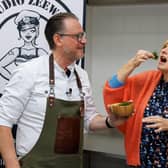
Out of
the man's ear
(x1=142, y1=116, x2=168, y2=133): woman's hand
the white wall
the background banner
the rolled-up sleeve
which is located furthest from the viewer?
the white wall

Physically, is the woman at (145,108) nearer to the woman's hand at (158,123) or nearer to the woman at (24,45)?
the woman's hand at (158,123)

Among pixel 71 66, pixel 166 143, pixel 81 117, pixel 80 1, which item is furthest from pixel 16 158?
pixel 80 1

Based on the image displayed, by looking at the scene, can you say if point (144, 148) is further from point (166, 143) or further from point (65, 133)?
point (65, 133)

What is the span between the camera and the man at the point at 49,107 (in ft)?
5.97

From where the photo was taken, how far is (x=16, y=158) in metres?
1.80

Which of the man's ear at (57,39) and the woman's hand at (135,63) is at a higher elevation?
the man's ear at (57,39)

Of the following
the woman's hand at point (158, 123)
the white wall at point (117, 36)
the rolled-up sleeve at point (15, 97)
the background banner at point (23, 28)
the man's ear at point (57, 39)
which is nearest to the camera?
the woman's hand at point (158, 123)

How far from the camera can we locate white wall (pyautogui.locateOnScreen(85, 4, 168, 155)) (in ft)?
8.77

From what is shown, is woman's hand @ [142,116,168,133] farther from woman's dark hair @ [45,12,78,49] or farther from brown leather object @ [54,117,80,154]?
woman's dark hair @ [45,12,78,49]

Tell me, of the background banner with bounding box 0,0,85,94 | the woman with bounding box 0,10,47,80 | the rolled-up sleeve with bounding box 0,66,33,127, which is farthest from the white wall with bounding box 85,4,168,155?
the rolled-up sleeve with bounding box 0,66,33,127

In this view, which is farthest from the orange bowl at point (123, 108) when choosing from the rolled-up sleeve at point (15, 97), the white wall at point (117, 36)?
the white wall at point (117, 36)

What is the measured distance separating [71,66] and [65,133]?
0.34m

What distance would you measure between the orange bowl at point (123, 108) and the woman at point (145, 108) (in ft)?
0.25

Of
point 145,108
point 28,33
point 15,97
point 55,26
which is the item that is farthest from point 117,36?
point 15,97
